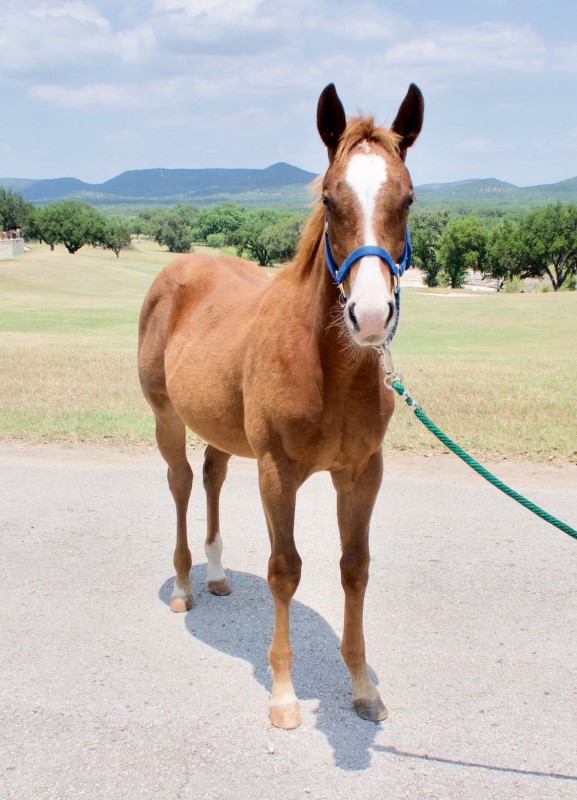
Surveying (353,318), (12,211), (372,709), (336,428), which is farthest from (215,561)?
(12,211)

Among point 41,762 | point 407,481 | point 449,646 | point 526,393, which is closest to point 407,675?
point 449,646

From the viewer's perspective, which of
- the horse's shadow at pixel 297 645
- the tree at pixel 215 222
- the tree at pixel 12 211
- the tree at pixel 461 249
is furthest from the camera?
the tree at pixel 215 222

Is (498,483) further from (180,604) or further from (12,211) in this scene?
(12,211)

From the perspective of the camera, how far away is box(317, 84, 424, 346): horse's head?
2340 mm

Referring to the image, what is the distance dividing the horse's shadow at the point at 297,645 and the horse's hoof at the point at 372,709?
0.10ft

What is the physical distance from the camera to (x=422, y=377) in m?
12.8

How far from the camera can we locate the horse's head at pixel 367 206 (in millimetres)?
2340

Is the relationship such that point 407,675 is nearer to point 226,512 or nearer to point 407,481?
point 226,512

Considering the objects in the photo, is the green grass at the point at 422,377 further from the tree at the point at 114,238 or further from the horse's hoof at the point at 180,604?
the tree at the point at 114,238

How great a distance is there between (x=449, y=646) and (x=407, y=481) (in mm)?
2777

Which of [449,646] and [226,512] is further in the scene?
[226,512]

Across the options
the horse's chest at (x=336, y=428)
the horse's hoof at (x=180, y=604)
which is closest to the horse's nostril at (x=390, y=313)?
the horse's chest at (x=336, y=428)

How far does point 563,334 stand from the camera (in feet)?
82.0

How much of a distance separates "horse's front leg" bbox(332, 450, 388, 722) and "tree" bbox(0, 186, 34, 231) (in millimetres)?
94740
